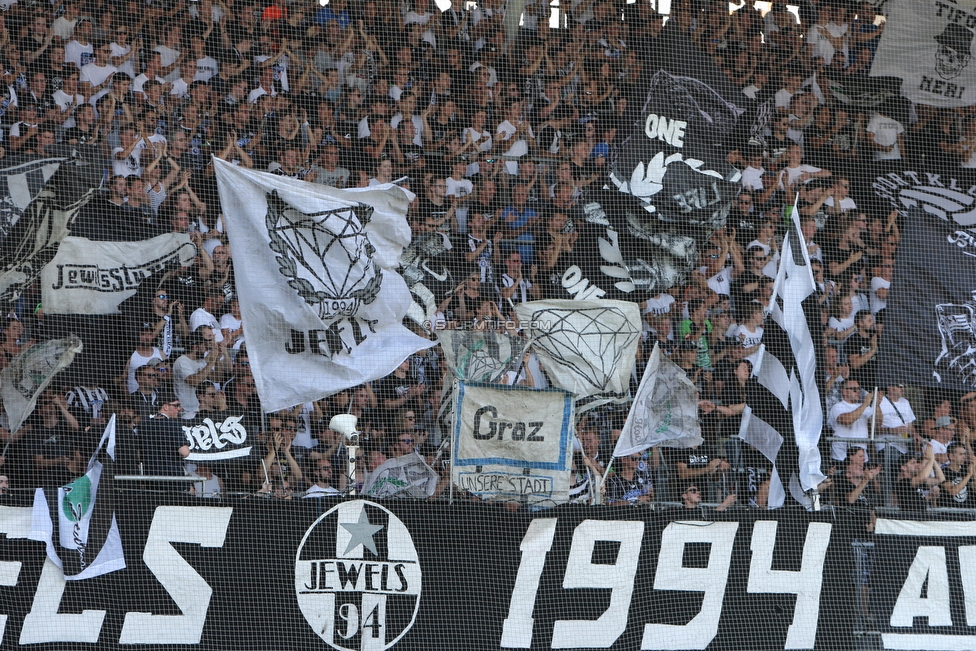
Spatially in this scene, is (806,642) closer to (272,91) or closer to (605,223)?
(605,223)

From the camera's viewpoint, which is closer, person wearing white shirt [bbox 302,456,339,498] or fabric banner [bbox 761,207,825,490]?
person wearing white shirt [bbox 302,456,339,498]

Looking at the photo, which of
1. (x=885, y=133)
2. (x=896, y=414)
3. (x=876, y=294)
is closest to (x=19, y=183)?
(x=876, y=294)

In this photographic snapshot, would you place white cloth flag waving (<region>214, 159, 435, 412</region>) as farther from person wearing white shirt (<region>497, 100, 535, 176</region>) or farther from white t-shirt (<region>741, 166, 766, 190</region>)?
white t-shirt (<region>741, 166, 766, 190</region>)

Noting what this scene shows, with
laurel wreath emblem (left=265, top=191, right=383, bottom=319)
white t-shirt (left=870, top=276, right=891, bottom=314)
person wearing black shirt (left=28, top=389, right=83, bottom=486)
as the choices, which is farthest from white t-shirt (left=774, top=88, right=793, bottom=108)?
person wearing black shirt (left=28, top=389, right=83, bottom=486)

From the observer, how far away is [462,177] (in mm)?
9953

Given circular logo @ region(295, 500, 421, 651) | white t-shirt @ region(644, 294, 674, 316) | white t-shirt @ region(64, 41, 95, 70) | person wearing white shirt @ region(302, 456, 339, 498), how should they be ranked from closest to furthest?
circular logo @ region(295, 500, 421, 651), person wearing white shirt @ region(302, 456, 339, 498), white t-shirt @ region(644, 294, 674, 316), white t-shirt @ region(64, 41, 95, 70)

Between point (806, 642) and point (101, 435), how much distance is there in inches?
201

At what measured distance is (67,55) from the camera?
969cm

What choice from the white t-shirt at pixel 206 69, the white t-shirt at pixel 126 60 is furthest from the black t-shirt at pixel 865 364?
the white t-shirt at pixel 126 60

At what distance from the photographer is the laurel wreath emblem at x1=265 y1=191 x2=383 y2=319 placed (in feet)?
27.4

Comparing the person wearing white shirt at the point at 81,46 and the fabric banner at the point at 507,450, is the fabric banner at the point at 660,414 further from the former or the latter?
the person wearing white shirt at the point at 81,46

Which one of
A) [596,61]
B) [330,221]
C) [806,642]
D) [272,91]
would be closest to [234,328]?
[330,221]

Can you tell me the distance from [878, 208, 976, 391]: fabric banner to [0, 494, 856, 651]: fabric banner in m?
1.44

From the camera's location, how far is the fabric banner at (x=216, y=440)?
818 centimetres
